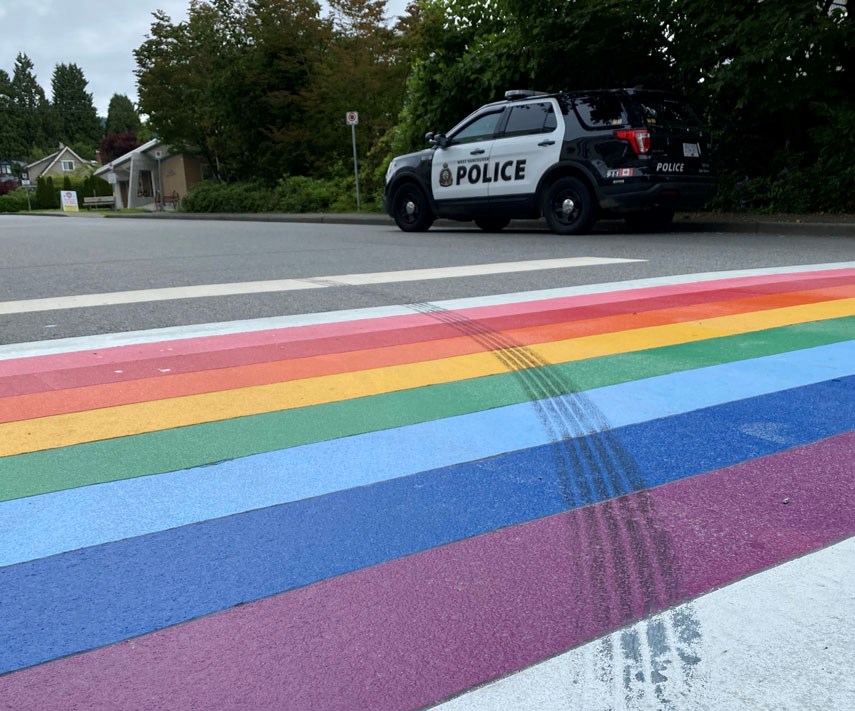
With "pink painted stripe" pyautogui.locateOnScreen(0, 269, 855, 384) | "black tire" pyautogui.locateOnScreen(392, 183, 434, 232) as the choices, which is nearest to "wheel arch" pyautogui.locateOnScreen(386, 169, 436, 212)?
"black tire" pyautogui.locateOnScreen(392, 183, 434, 232)

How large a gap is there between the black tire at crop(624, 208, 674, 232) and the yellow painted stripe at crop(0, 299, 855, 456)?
24.0ft

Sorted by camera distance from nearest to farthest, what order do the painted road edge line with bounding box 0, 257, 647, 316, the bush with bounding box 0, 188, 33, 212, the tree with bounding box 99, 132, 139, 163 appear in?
the painted road edge line with bounding box 0, 257, 647, 316
the bush with bounding box 0, 188, 33, 212
the tree with bounding box 99, 132, 139, 163

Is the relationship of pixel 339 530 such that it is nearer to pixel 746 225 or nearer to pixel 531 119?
pixel 531 119

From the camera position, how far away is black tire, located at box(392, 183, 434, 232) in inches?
544

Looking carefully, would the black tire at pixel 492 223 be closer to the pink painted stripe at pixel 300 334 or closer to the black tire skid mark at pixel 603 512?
the pink painted stripe at pixel 300 334

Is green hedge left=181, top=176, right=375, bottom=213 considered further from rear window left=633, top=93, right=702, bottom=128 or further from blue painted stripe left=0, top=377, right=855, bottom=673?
blue painted stripe left=0, top=377, right=855, bottom=673

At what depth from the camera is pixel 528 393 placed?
147 inches

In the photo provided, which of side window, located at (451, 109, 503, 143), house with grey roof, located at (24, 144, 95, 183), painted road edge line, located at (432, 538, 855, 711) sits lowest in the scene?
painted road edge line, located at (432, 538, 855, 711)

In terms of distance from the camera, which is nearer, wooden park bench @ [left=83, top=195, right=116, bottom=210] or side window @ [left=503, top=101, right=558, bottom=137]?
side window @ [left=503, top=101, right=558, bottom=137]

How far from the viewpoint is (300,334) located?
512 cm

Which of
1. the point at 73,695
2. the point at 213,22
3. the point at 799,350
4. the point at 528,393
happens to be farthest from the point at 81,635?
the point at 213,22

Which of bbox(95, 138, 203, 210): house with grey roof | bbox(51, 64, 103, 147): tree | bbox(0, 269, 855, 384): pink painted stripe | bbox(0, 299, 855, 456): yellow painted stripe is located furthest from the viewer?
bbox(51, 64, 103, 147): tree

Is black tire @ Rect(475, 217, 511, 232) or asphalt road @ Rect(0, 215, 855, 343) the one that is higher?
black tire @ Rect(475, 217, 511, 232)

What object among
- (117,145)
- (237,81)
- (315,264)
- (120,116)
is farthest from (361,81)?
(120,116)
